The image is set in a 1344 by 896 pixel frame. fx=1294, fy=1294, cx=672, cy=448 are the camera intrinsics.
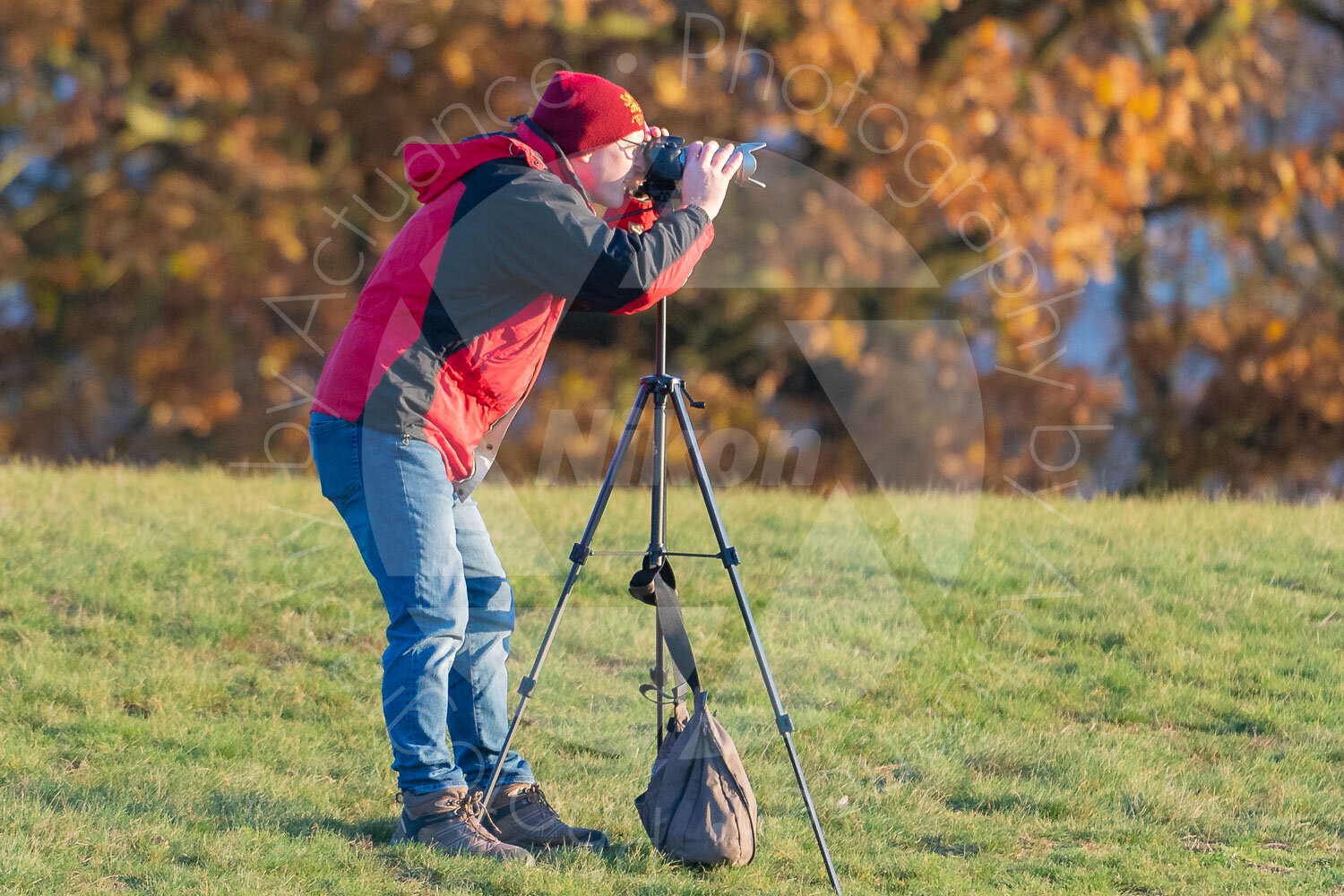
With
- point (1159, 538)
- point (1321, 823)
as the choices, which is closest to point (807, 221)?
point (1159, 538)

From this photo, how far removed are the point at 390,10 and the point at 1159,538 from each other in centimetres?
638

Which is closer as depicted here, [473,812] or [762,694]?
[473,812]


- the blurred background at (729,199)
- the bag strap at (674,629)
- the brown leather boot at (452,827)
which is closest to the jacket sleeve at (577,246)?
the bag strap at (674,629)

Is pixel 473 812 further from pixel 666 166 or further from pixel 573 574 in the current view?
pixel 666 166

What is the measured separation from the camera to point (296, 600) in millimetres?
5570

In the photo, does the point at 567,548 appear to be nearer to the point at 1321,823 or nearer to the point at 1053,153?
the point at 1321,823

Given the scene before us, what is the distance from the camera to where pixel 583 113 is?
11.2ft

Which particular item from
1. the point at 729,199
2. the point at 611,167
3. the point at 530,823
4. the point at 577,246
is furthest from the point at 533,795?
the point at 729,199

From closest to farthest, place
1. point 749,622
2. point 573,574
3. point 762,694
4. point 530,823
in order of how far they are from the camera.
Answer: point 749,622
point 573,574
point 530,823
point 762,694

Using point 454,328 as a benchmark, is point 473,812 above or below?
below

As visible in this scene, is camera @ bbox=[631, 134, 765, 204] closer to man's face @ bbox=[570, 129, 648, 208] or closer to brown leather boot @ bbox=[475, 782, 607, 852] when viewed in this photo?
man's face @ bbox=[570, 129, 648, 208]

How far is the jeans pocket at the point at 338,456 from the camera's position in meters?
3.41

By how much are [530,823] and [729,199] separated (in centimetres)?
688

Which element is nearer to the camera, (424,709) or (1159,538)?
(424,709)
